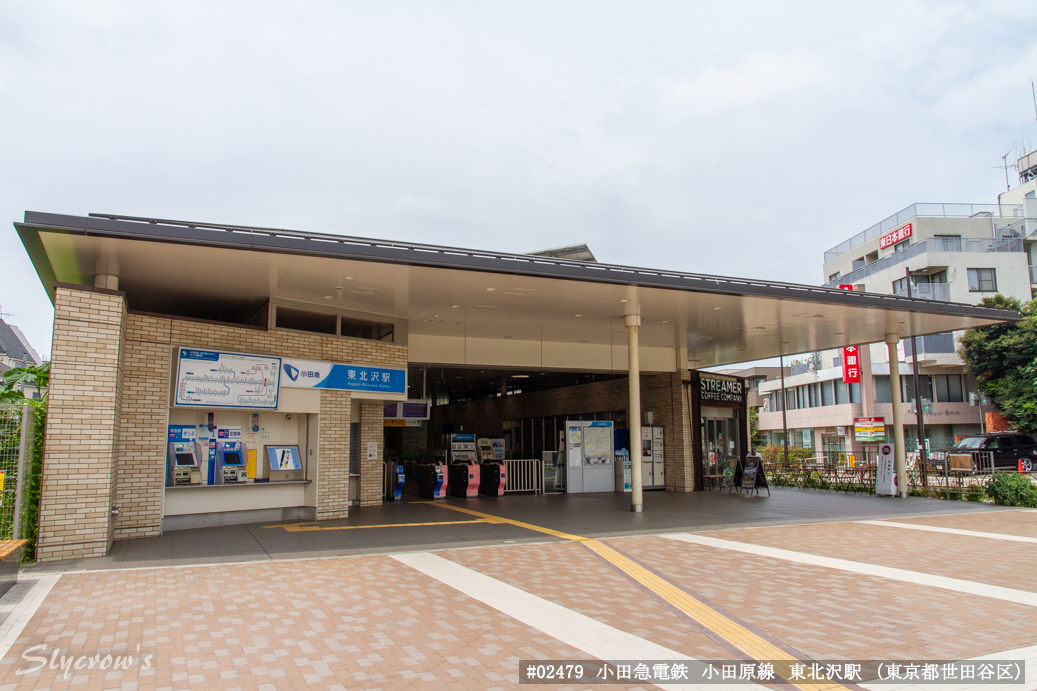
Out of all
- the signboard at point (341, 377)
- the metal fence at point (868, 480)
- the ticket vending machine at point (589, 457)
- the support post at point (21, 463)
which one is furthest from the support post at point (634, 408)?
the support post at point (21, 463)

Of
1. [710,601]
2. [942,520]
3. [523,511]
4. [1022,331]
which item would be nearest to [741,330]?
[942,520]

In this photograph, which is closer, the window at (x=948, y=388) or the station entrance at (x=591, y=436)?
the station entrance at (x=591, y=436)

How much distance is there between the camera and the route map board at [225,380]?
1042 centimetres

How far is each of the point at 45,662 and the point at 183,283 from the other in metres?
7.69

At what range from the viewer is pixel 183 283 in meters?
11.1

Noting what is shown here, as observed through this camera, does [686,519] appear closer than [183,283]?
No

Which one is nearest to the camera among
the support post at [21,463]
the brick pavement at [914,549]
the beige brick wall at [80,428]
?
the brick pavement at [914,549]

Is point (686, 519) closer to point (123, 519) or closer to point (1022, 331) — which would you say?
point (123, 519)

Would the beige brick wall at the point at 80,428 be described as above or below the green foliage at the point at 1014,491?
above

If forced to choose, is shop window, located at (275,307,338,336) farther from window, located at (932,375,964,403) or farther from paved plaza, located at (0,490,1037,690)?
window, located at (932,375,964,403)

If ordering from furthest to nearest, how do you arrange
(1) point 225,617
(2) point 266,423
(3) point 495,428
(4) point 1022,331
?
(4) point 1022,331
(3) point 495,428
(2) point 266,423
(1) point 225,617

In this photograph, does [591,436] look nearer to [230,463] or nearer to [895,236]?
[230,463]

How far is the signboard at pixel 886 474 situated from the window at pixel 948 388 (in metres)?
27.6

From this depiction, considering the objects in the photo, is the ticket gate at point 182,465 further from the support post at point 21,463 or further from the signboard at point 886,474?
the signboard at point 886,474
